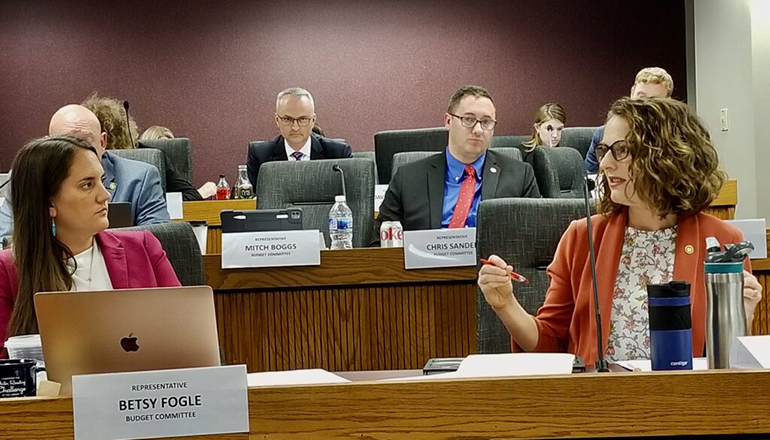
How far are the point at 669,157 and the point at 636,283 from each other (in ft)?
0.92

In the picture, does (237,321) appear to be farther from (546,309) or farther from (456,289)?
(546,309)

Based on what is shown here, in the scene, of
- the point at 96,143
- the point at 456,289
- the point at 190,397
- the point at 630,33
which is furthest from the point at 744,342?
the point at 630,33

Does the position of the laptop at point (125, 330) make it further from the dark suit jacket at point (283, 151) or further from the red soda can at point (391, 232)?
the dark suit jacket at point (283, 151)

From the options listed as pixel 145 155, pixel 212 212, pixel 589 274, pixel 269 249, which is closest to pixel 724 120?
pixel 212 212

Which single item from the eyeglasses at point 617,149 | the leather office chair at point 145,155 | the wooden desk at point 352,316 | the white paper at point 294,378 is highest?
the leather office chair at point 145,155

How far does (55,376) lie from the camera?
1.40 metres

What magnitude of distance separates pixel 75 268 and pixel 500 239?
982 millimetres

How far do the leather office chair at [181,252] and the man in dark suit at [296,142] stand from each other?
9.42ft

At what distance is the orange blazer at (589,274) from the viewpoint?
2141 millimetres

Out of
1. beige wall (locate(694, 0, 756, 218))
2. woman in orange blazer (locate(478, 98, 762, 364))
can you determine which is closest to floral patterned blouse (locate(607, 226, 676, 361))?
woman in orange blazer (locate(478, 98, 762, 364))

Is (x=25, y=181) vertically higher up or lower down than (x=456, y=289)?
higher up

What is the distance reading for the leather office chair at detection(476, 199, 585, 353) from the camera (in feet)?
7.71

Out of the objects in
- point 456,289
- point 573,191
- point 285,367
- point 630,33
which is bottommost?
point 285,367

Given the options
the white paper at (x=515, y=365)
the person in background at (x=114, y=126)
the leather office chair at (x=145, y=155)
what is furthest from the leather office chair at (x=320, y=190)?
the white paper at (x=515, y=365)
